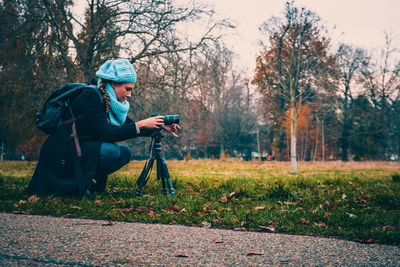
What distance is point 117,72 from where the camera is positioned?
365 cm

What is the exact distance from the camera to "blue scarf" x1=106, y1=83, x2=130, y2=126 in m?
3.71

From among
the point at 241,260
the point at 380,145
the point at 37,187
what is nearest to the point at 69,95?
the point at 37,187

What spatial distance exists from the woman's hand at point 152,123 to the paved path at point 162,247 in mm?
1258

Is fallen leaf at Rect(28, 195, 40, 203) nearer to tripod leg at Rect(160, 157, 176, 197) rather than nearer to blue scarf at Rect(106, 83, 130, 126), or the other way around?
blue scarf at Rect(106, 83, 130, 126)

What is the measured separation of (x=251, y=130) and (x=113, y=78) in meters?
34.9

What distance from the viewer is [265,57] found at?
50.3 ft

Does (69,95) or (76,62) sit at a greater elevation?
(76,62)

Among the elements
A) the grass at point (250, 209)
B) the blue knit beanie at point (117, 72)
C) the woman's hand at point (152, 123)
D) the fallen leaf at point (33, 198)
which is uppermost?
the blue knit beanie at point (117, 72)

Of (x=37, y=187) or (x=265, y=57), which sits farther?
(x=265, y=57)

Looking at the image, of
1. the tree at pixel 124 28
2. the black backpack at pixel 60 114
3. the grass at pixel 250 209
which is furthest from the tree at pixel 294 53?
the black backpack at pixel 60 114

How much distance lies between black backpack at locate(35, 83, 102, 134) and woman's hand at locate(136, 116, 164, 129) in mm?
681

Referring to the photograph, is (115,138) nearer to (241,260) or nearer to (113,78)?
(113,78)

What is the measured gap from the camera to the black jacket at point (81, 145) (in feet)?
11.6

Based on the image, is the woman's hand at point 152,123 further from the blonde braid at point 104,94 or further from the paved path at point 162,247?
the paved path at point 162,247
